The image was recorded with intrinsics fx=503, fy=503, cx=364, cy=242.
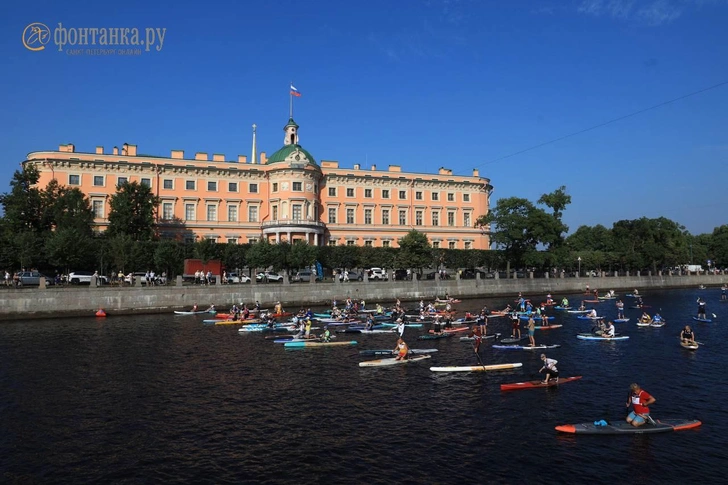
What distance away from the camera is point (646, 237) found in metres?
106

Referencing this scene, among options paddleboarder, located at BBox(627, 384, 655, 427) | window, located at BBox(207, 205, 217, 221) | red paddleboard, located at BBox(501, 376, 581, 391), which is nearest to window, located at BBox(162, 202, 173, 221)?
window, located at BBox(207, 205, 217, 221)

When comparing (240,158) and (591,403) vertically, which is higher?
(240,158)

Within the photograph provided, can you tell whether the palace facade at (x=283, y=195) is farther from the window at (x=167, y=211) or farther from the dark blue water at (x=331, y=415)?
the dark blue water at (x=331, y=415)

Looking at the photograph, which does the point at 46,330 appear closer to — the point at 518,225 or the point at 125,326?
the point at 125,326

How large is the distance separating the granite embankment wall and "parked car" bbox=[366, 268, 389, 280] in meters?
3.73

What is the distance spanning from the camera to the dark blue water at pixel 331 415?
15219 mm

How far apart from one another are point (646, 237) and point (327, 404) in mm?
104670

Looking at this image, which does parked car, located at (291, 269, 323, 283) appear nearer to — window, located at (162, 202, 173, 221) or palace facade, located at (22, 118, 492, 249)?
palace facade, located at (22, 118, 492, 249)

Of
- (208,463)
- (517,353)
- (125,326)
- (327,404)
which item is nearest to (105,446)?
(208,463)

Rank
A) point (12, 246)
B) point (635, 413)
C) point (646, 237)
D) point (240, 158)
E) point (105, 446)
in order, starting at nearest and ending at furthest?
point (105, 446)
point (635, 413)
point (12, 246)
point (240, 158)
point (646, 237)

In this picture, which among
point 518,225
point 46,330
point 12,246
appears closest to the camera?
point 46,330

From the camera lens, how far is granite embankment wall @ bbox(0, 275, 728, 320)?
152ft

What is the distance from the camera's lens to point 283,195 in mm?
84375

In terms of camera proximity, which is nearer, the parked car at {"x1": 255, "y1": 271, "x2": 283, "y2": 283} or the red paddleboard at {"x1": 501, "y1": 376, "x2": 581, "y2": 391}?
the red paddleboard at {"x1": 501, "y1": 376, "x2": 581, "y2": 391}
